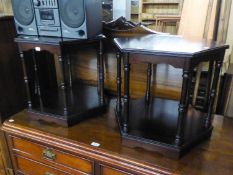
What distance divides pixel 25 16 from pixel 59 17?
16cm

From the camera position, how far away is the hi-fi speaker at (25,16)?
0.91m

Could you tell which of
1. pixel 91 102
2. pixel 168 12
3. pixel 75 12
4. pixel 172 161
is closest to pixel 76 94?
pixel 91 102

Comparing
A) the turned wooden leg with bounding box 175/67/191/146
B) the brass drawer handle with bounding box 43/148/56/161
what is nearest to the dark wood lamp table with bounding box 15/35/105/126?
the brass drawer handle with bounding box 43/148/56/161

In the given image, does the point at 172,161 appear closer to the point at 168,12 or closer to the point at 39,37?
the point at 39,37

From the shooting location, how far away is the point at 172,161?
0.75m

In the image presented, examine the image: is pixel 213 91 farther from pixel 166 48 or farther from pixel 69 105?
pixel 69 105

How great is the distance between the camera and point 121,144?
2.80ft

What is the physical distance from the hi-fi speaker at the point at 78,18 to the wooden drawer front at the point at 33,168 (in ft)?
1.91

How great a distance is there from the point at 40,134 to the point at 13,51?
46cm

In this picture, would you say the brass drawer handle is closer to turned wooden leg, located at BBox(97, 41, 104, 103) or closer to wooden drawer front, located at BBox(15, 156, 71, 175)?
wooden drawer front, located at BBox(15, 156, 71, 175)

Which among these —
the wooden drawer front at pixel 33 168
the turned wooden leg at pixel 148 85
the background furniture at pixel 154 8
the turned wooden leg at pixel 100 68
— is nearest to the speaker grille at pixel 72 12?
the turned wooden leg at pixel 100 68

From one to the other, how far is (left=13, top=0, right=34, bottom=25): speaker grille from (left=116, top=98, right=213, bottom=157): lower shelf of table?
549mm

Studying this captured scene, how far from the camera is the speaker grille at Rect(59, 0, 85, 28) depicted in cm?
83

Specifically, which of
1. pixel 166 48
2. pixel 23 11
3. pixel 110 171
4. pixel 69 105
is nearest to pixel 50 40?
pixel 23 11
